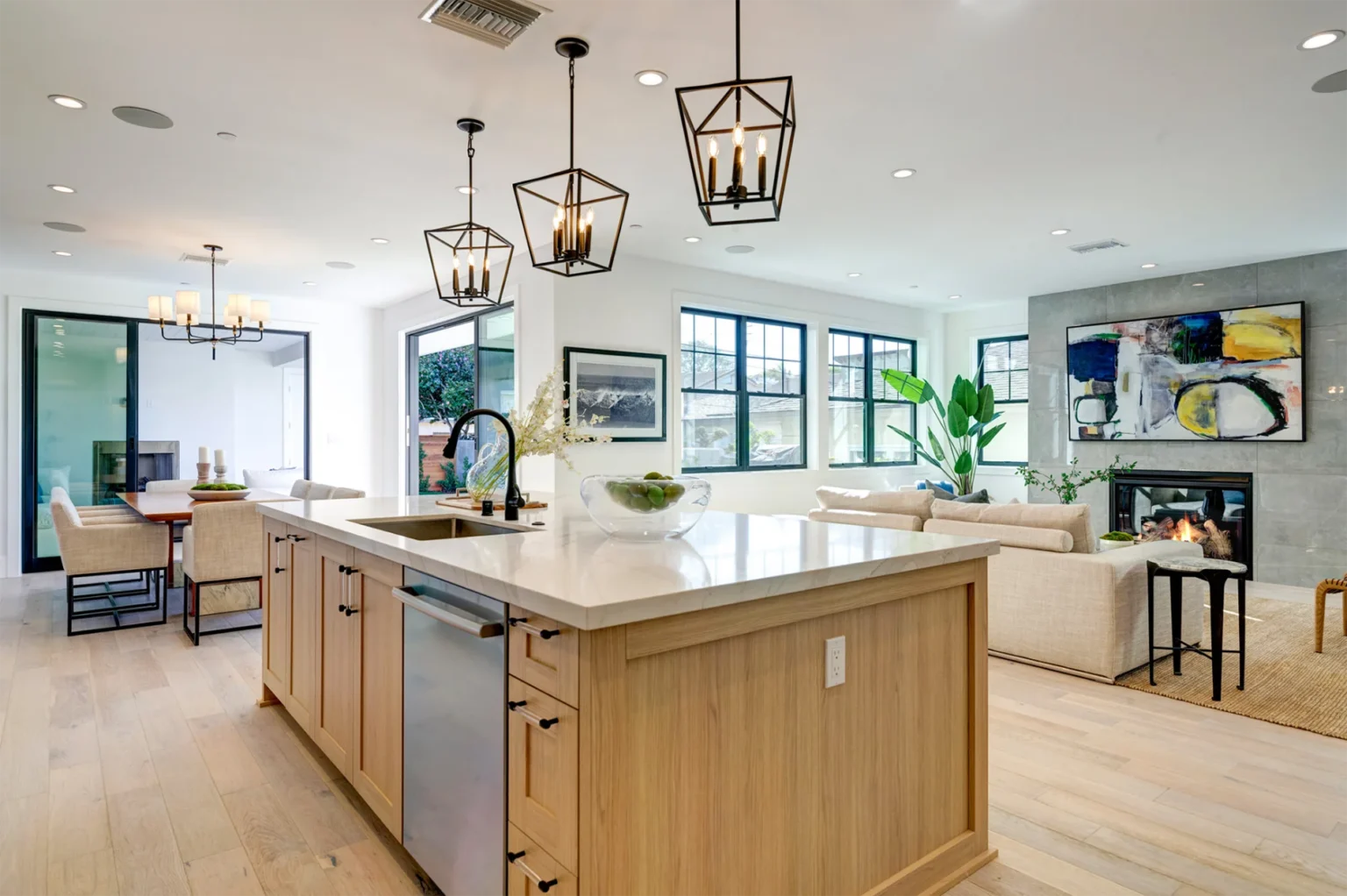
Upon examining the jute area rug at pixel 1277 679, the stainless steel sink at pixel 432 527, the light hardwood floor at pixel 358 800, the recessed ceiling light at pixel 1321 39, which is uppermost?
the recessed ceiling light at pixel 1321 39

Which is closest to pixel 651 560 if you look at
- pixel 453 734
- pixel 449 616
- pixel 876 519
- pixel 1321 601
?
pixel 449 616

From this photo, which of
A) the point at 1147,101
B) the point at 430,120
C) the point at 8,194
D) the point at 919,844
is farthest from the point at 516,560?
the point at 8,194

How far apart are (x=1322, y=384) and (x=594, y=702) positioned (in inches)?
278

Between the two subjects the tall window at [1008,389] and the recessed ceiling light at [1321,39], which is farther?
the tall window at [1008,389]

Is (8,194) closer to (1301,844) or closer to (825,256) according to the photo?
(825,256)

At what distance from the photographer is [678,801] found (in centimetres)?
141

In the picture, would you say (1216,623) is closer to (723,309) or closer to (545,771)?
(545,771)

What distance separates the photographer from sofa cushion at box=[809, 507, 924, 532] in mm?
4262

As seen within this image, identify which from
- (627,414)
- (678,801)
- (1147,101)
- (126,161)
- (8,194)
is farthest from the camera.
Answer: (627,414)

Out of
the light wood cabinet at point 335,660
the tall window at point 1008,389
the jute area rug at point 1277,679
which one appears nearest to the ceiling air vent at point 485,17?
the light wood cabinet at point 335,660

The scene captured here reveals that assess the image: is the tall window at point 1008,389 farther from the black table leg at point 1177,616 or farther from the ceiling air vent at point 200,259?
the ceiling air vent at point 200,259

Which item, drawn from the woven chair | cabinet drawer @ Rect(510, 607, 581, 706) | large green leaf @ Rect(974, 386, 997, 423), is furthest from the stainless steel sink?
large green leaf @ Rect(974, 386, 997, 423)

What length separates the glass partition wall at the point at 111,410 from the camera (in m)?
6.70

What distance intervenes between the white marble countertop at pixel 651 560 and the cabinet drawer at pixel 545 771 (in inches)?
7.8
